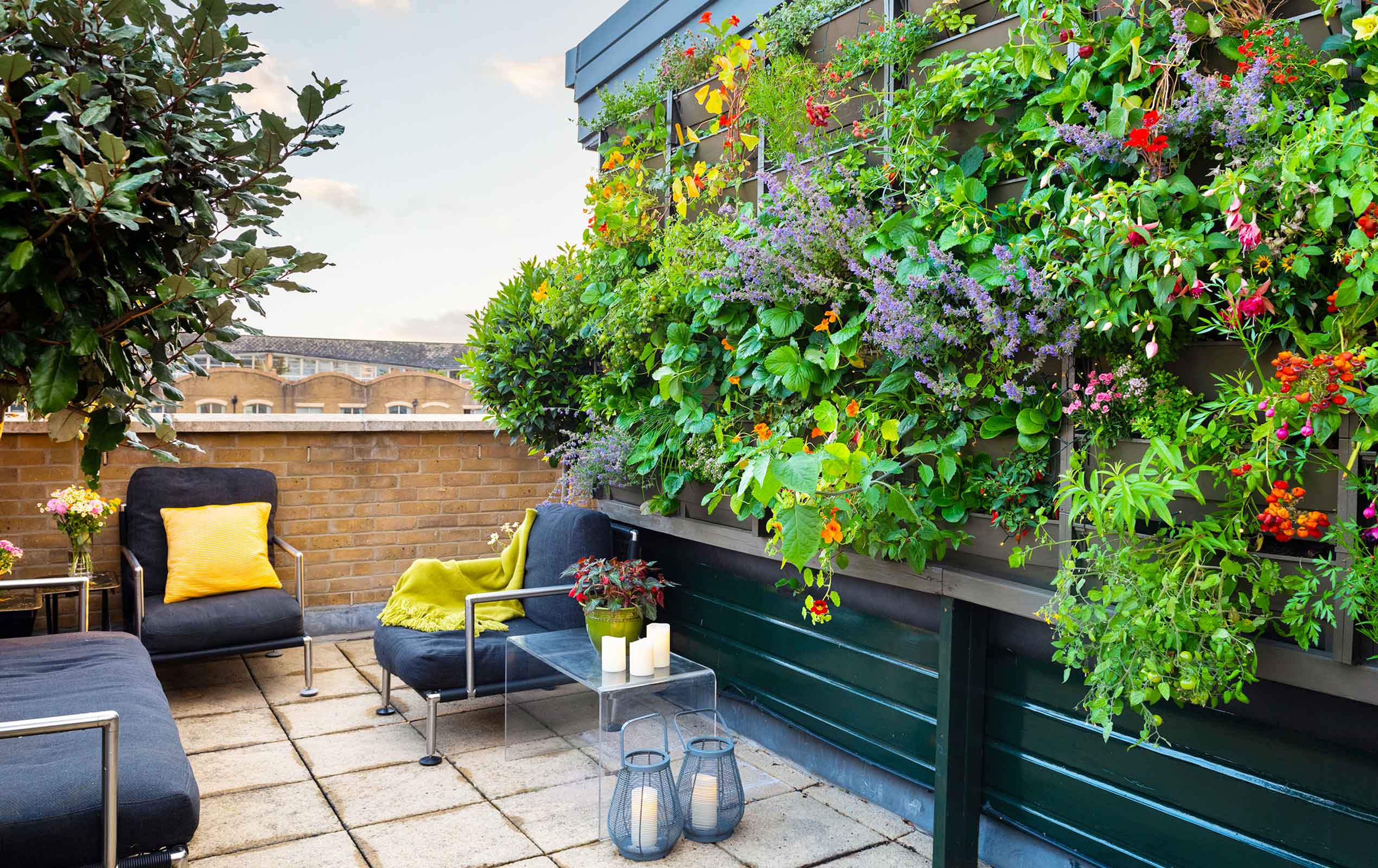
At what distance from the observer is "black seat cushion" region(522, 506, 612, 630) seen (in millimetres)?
3689

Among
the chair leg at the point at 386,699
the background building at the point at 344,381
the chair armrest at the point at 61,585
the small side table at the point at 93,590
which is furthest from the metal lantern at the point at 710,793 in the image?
the background building at the point at 344,381

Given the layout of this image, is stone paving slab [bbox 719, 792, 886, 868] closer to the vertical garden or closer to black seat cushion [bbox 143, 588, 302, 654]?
the vertical garden

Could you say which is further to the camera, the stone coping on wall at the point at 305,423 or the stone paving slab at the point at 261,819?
the stone coping on wall at the point at 305,423

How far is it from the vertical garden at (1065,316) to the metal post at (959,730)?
0.65ft

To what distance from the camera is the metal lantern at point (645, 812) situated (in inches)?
102

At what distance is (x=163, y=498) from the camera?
430cm

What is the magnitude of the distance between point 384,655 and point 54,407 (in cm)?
293

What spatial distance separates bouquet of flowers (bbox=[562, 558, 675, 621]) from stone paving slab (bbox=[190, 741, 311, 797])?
1.14 metres

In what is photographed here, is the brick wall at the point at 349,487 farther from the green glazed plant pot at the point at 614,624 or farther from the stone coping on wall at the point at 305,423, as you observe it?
the green glazed plant pot at the point at 614,624

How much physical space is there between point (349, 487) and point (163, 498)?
0.94m

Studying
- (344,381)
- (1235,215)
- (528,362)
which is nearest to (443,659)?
(528,362)

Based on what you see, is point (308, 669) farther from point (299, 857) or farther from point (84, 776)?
point (84, 776)

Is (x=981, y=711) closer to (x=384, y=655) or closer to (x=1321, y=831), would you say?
(x=1321, y=831)

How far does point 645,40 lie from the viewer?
3994 mm
